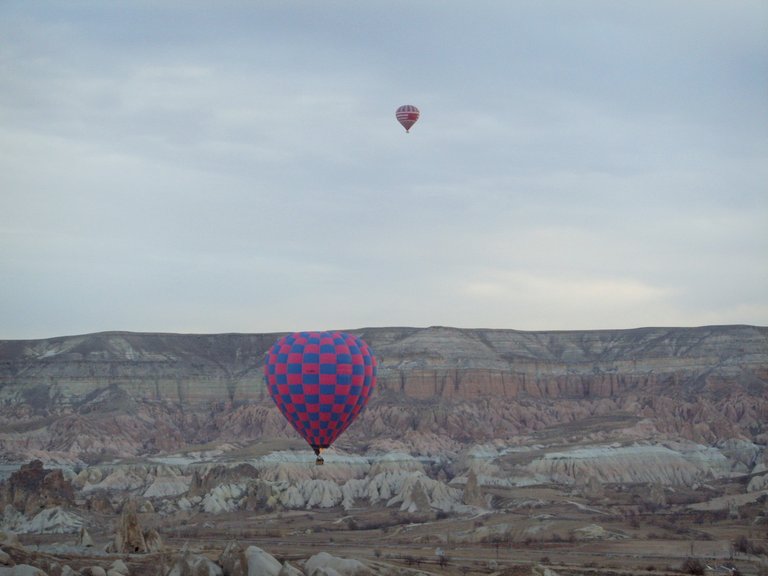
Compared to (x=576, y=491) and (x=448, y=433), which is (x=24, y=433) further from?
(x=576, y=491)

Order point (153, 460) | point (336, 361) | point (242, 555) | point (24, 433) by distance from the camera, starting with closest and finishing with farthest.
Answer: point (242, 555), point (336, 361), point (153, 460), point (24, 433)

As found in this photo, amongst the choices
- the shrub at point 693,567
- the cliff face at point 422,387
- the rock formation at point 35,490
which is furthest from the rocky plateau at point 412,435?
the shrub at point 693,567

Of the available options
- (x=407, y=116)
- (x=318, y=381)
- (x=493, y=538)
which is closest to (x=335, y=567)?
(x=318, y=381)

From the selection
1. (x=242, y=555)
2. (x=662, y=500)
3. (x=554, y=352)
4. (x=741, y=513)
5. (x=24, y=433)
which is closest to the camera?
(x=242, y=555)

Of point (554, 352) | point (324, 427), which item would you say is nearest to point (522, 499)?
point (324, 427)

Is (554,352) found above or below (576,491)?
above

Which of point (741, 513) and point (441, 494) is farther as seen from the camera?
point (441, 494)

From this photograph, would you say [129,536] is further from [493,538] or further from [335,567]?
[493,538]

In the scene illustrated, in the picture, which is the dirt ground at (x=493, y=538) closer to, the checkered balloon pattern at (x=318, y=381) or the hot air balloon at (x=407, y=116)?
the checkered balloon pattern at (x=318, y=381)
